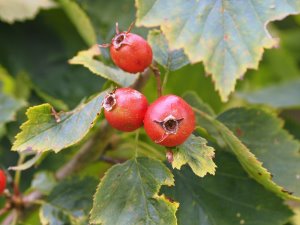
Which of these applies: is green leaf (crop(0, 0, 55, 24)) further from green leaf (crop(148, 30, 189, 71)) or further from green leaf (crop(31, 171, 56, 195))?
green leaf (crop(148, 30, 189, 71))

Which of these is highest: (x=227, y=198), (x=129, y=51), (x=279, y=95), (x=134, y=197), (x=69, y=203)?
(x=129, y=51)

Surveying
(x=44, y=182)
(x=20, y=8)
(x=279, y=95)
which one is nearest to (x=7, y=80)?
(x=20, y=8)

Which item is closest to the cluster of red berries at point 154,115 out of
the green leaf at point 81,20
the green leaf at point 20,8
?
the green leaf at point 81,20

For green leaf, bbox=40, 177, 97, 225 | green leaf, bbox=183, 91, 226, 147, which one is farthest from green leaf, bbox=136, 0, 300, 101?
green leaf, bbox=40, 177, 97, 225

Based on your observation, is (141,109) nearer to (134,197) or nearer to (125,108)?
(125,108)

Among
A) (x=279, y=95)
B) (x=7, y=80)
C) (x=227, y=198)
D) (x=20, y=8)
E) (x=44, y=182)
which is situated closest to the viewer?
(x=227, y=198)

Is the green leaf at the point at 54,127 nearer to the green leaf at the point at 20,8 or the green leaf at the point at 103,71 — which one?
the green leaf at the point at 103,71
